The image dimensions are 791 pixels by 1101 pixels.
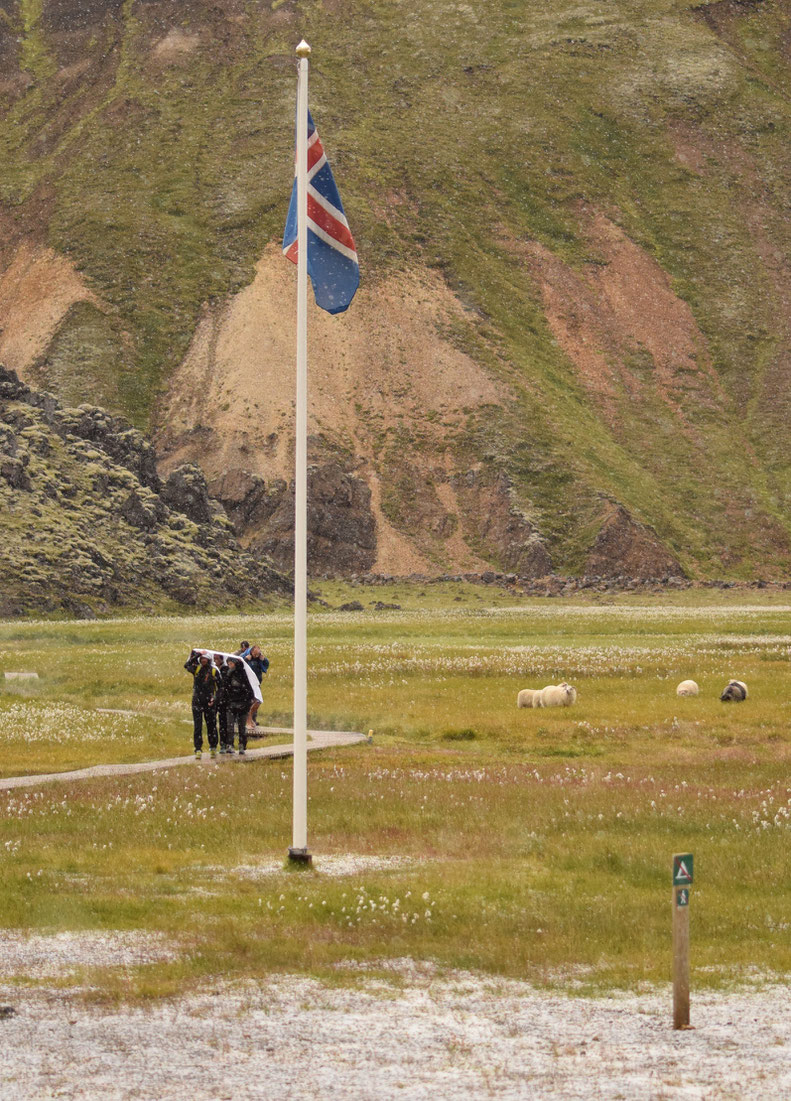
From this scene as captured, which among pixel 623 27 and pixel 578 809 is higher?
pixel 623 27

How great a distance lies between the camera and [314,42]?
188000 mm

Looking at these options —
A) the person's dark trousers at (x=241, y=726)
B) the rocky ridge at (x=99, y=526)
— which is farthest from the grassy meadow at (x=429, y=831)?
the rocky ridge at (x=99, y=526)

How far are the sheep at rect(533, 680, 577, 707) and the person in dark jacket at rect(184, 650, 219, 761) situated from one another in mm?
13114

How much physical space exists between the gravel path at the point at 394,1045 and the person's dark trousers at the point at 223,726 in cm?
1887

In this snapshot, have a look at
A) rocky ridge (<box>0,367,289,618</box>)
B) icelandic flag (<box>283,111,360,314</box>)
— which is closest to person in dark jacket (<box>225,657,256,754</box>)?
icelandic flag (<box>283,111,360,314</box>)

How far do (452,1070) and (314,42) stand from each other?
188m

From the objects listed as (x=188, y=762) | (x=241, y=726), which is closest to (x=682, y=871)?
(x=188, y=762)

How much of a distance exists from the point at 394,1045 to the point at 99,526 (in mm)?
86393

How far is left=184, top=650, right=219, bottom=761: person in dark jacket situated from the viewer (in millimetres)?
33375

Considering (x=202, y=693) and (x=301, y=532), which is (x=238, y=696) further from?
(x=301, y=532)

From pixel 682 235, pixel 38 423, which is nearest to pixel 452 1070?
pixel 38 423

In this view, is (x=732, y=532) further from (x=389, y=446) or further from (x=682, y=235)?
(x=682, y=235)

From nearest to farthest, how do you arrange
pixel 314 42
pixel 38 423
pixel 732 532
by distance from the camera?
pixel 38 423 < pixel 732 532 < pixel 314 42

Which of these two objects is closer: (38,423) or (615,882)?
(615,882)
